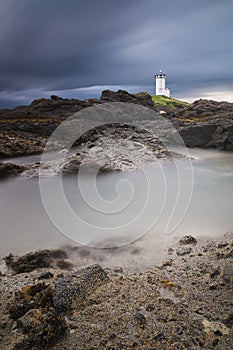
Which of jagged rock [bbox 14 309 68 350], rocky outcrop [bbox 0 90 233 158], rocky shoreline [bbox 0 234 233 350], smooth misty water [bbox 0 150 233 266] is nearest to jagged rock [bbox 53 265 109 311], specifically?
rocky shoreline [bbox 0 234 233 350]

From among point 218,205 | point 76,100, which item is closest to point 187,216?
point 218,205

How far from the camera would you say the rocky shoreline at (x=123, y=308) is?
7.40ft

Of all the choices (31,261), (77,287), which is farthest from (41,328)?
(31,261)

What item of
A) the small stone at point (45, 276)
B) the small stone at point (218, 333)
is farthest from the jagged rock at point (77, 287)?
the small stone at point (218, 333)

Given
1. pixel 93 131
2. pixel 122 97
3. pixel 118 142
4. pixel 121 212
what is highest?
pixel 122 97

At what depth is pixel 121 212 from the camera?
6410mm

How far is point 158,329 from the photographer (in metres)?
2.37

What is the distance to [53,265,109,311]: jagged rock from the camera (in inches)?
106

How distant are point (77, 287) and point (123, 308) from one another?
550 millimetres

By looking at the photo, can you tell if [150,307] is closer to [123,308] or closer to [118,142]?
[123,308]

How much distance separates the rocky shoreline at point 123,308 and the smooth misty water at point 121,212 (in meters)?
0.87

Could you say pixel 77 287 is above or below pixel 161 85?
below

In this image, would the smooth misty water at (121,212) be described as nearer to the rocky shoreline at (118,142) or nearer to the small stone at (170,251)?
the small stone at (170,251)

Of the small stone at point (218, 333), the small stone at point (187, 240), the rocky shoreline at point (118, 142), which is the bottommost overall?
the small stone at point (218, 333)
